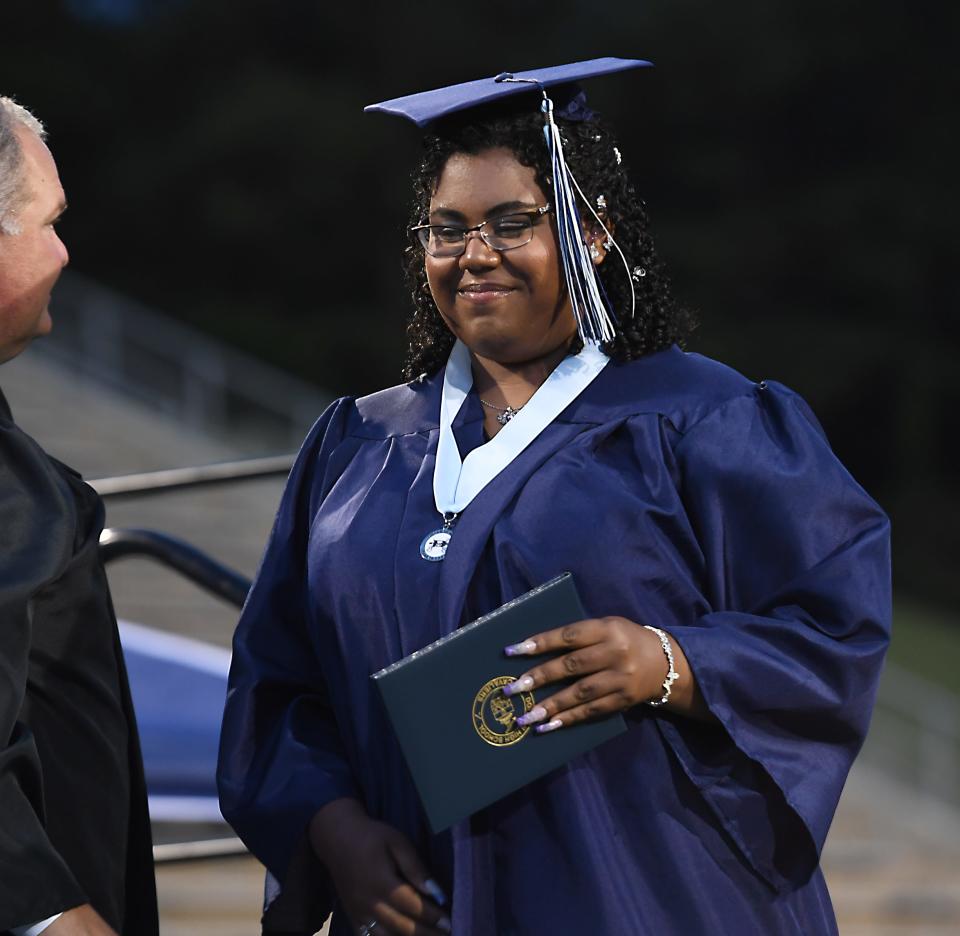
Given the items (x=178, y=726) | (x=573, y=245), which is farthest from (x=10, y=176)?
(x=178, y=726)

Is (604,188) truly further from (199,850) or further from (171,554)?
(199,850)

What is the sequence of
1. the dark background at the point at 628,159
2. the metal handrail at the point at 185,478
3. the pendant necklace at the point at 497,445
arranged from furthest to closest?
the dark background at the point at 628,159 → the metal handrail at the point at 185,478 → the pendant necklace at the point at 497,445

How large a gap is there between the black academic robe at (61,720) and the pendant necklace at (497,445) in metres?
0.43

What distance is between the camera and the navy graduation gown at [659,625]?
2146 millimetres

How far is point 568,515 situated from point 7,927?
Result: 0.81m

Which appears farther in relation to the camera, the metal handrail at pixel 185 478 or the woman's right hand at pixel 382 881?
the metal handrail at pixel 185 478

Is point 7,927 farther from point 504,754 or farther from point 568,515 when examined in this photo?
point 568,515

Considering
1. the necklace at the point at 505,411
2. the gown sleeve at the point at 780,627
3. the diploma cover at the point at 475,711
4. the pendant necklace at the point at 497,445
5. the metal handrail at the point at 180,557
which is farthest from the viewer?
the metal handrail at the point at 180,557

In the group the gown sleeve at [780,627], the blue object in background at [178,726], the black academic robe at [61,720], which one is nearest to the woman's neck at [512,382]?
the gown sleeve at [780,627]

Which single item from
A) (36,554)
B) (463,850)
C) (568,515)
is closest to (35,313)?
(36,554)

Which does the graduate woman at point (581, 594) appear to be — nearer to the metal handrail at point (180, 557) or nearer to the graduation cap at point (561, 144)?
the graduation cap at point (561, 144)

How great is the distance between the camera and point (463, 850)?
2.17m

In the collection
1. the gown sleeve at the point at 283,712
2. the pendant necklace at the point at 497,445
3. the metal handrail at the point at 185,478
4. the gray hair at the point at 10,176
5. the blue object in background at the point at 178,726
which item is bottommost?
the blue object in background at the point at 178,726

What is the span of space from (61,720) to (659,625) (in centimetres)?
75
